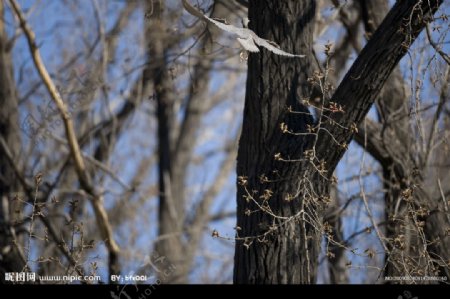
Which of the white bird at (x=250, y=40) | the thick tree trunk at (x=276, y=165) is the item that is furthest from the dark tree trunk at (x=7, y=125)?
the white bird at (x=250, y=40)

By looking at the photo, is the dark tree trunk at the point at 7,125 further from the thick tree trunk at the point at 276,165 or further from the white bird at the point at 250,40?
the white bird at the point at 250,40

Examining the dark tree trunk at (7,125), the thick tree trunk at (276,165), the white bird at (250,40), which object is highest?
the dark tree trunk at (7,125)

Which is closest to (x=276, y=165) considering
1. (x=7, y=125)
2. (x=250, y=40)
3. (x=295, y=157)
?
(x=295, y=157)

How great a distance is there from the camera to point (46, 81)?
730cm

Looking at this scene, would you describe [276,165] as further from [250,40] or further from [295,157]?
[250,40]

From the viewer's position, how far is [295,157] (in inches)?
204

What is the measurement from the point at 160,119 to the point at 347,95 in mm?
9105

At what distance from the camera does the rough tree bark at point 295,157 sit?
16.7ft

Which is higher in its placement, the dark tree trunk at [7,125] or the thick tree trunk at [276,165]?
the dark tree trunk at [7,125]

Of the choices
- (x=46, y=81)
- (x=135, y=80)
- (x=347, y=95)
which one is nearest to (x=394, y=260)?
(x=347, y=95)

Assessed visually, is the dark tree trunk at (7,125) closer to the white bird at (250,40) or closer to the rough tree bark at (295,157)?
the rough tree bark at (295,157)

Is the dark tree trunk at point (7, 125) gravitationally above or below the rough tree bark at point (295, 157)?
above

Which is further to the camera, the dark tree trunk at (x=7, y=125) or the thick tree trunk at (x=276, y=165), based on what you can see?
the dark tree trunk at (x=7, y=125)

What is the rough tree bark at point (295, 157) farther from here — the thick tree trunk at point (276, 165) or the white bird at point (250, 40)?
the white bird at point (250, 40)
